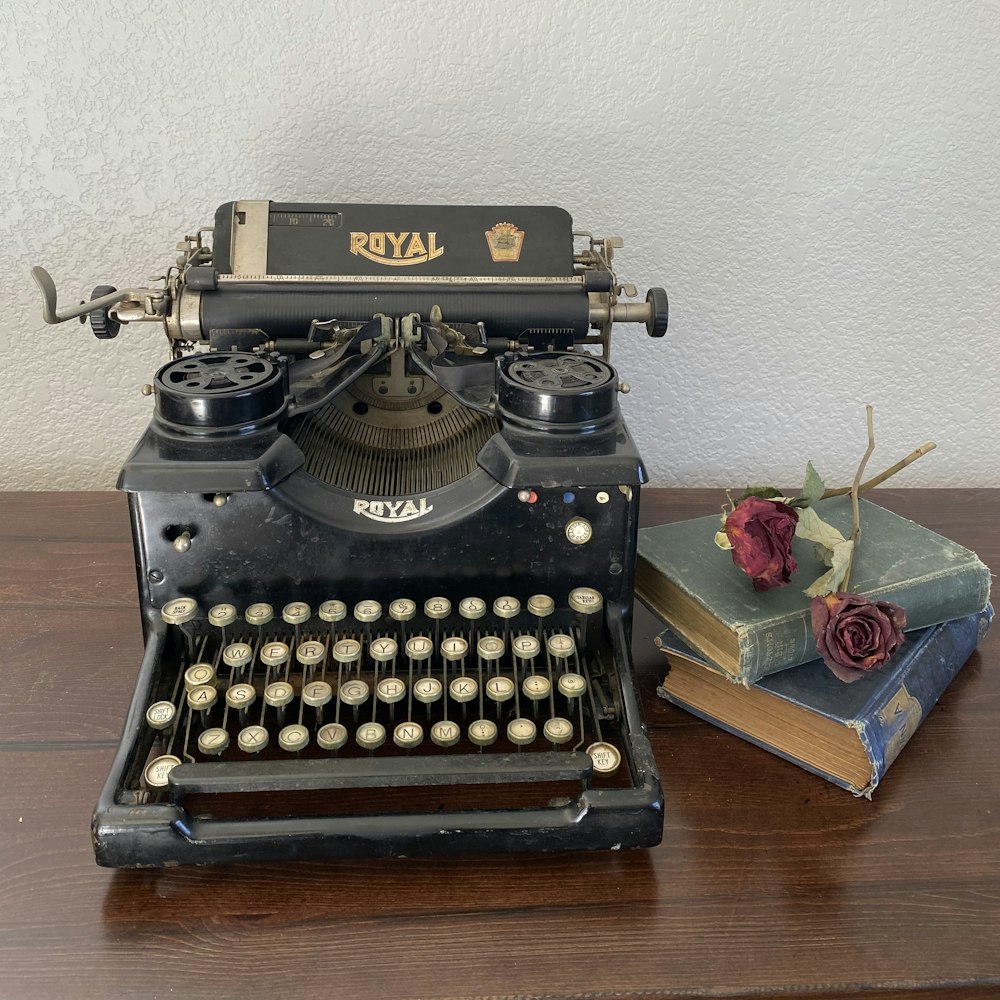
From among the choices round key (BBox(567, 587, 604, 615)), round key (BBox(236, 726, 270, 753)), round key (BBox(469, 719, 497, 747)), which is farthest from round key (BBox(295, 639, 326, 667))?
round key (BBox(567, 587, 604, 615))

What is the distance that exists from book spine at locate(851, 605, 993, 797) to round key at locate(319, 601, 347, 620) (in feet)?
2.13

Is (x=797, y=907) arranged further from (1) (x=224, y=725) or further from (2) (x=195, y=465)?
(2) (x=195, y=465)

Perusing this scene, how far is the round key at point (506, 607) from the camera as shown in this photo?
1268 mm

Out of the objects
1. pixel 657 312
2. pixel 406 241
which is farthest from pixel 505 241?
pixel 657 312

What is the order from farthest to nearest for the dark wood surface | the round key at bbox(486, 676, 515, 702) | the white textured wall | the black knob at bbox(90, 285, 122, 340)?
1. the white textured wall
2. the black knob at bbox(90, 285, 122, 340)
3. the round key at bbox(486, 676, 515, 702)
4. the dark wood surface

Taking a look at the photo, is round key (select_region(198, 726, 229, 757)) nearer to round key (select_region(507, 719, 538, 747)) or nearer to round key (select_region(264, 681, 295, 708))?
round key (select_region(264, 681, 295, 708))

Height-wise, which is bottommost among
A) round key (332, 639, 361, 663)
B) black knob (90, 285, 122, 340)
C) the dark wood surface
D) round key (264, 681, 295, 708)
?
the dark wood surface

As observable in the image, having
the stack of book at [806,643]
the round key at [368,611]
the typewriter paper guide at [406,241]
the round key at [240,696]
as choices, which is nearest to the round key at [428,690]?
the round key at [368,611]

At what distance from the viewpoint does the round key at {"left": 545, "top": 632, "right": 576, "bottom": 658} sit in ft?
4.09

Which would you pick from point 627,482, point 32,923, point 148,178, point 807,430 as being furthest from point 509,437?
point 807,430

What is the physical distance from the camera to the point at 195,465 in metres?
1.20

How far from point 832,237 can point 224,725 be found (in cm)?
157

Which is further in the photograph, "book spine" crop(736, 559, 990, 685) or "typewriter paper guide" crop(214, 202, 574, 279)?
"typewriter paper guide" crop(214, 202, 574, 279)

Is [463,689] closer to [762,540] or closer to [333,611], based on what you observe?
[333,611]
